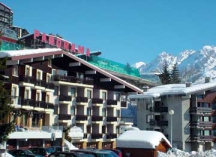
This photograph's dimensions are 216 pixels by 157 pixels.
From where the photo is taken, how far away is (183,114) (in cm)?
6694

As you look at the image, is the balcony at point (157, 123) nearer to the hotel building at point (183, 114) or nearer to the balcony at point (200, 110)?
the hotel building at point (183, 114)

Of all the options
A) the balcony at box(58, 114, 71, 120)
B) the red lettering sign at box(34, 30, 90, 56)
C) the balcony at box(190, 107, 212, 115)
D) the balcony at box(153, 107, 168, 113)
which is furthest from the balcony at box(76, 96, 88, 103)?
the red lettering sign at box(34, 30, 90, 56)

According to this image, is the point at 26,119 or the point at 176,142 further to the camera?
the point at 176,142

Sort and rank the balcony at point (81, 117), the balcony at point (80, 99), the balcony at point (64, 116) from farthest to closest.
Result: the balcony at point (80, 99) < the balcony at point (81, 117) < the balcony at point (64, 116)

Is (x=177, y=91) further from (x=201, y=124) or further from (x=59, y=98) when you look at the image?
(x=59, y=98)

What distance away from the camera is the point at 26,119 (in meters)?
46.2

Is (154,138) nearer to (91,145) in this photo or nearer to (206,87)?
(91,145)

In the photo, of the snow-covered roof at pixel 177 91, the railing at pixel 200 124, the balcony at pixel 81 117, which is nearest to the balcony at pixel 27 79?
the balcony at pixel 81 117

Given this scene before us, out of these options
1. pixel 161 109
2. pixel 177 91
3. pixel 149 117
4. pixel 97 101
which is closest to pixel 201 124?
pixel 177 91

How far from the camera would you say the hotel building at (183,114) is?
66.8 meters

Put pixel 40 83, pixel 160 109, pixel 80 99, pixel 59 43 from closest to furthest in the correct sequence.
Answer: pixel 40 83, pixel 80 99, pixel 160 109, pixel 59 43

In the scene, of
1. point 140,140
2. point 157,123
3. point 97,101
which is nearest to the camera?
point 140,140

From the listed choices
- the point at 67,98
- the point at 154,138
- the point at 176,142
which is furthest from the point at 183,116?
the point at 154,138

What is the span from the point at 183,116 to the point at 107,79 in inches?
610
